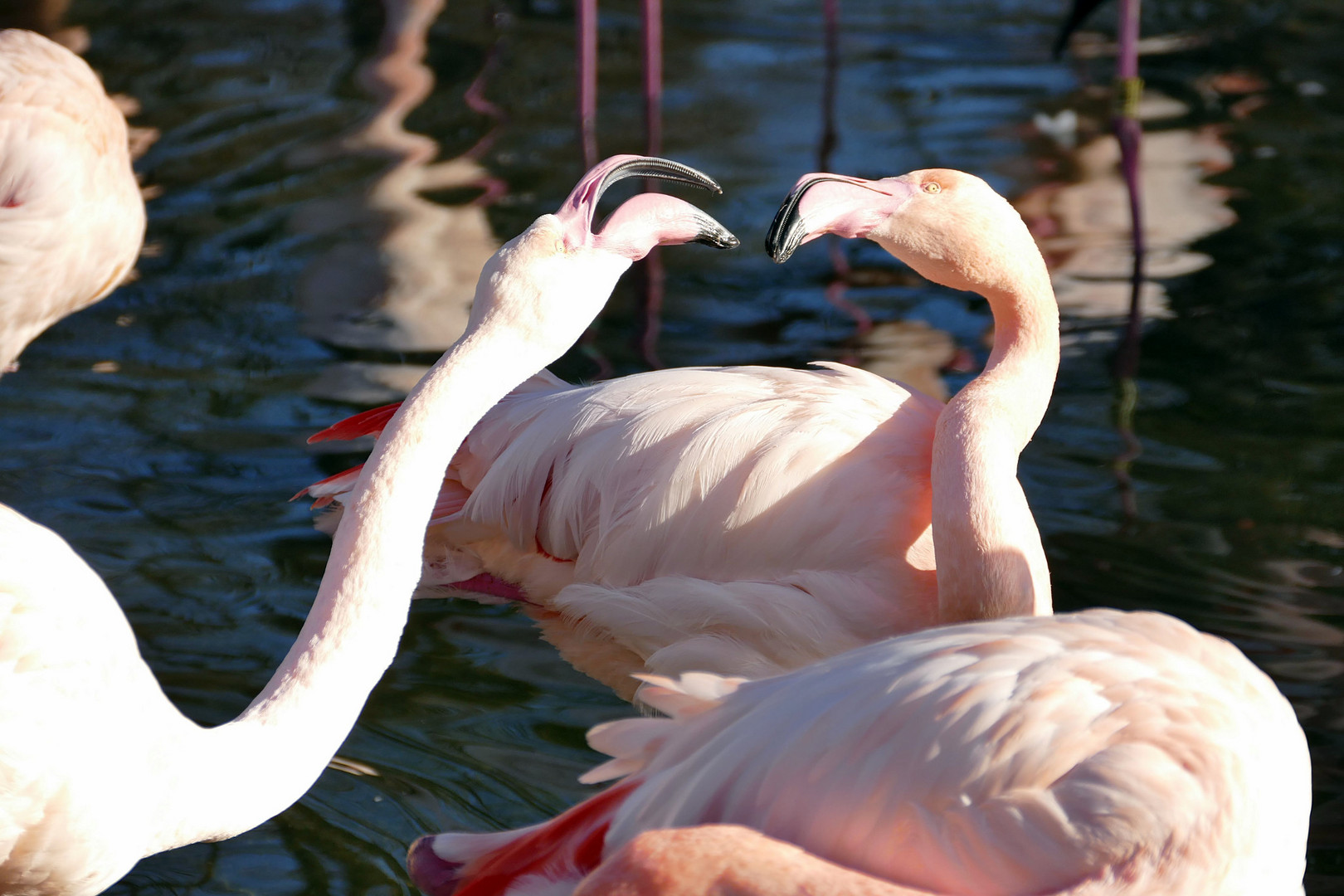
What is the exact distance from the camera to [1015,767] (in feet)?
6.64

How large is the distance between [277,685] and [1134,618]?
1213 millimetres

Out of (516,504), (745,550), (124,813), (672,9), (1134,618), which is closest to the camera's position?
(124,813)

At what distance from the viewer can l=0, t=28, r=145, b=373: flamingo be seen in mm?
3629

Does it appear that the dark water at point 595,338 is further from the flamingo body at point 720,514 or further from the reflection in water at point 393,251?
the flamingo body at point 720,514

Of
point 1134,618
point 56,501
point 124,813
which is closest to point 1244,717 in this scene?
point 1134,618

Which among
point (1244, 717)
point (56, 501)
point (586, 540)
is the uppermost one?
point (1244, 717)

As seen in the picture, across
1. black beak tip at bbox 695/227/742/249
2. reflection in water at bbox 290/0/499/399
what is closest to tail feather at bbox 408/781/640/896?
black beak tip at bbox 695/227/742/249

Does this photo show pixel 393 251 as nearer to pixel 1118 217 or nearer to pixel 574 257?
pixel 1118 217

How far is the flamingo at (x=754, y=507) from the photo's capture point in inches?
115

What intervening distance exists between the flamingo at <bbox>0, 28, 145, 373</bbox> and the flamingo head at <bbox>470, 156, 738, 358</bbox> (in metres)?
1.94

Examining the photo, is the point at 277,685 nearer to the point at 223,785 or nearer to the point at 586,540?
the point at 223,785

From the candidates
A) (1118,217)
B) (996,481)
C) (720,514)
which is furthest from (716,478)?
(1118,217)

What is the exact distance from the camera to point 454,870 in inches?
93.4

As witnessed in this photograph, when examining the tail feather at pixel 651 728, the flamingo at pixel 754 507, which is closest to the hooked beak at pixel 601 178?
the tail feather at pixel 651 728
